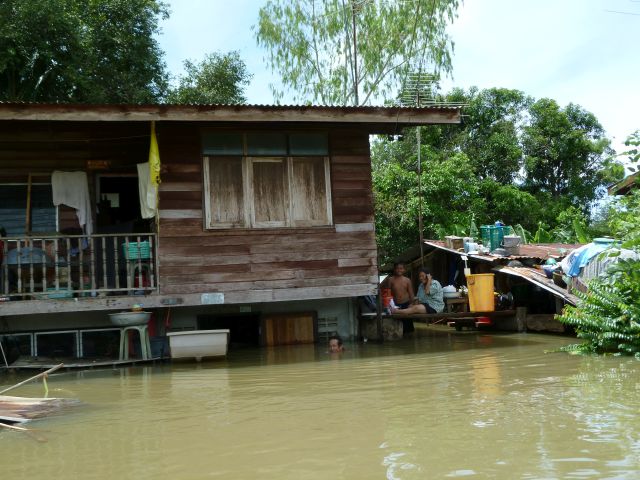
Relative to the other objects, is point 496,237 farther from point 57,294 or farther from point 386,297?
point 57,294

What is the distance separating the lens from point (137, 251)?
1079 centimetres

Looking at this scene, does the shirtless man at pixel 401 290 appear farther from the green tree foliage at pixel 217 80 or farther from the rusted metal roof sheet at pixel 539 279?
the green tree foliage at pixel 217 80

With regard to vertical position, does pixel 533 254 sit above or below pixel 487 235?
below

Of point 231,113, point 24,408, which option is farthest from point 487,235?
point 24,408

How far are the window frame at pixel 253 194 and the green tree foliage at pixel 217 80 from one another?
14163 mm

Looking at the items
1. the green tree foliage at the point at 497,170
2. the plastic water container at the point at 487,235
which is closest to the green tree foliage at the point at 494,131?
the green tree foliage at the point at 497,170

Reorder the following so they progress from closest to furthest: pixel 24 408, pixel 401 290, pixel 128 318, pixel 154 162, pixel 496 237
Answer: pixel 24 408
pixel 128 318
pixel 154 162
pixel 401 290
pixel 496 237

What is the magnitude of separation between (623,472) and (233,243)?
7.93 m

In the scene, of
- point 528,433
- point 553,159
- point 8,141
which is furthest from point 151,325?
point 553,159

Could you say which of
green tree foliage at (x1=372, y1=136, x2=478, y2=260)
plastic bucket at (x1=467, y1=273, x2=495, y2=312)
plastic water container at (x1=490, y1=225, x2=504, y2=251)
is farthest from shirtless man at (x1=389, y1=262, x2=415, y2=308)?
green tree foliage at (x1=372, y1=136, x2=478, y2=260)

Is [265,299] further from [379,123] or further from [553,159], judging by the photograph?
[553,159]

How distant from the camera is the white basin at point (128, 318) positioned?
10.3 meters

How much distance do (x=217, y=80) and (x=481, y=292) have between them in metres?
16.0

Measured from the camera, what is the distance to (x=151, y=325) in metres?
11.4
